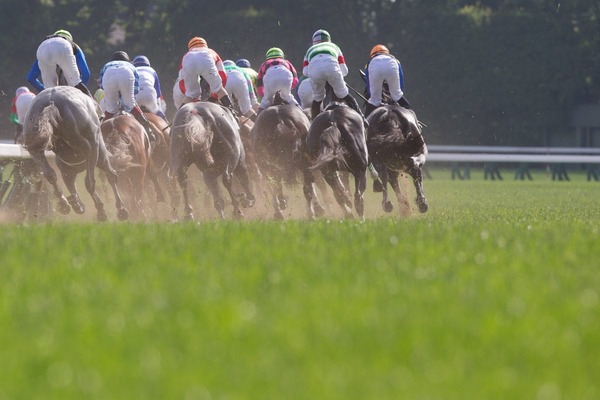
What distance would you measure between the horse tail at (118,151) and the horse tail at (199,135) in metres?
1.11

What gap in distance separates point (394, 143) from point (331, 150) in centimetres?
149

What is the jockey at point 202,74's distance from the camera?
17.0 meters

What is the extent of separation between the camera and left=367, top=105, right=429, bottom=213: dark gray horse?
1680 cm

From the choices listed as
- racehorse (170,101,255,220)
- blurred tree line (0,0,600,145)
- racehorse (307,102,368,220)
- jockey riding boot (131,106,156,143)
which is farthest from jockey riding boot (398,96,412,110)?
blurred tree line (0,0,600,145)

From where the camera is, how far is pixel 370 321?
6.32 metres

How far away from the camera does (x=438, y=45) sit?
5466 cm

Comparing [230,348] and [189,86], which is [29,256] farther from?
[189,86]

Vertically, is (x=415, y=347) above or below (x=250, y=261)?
above

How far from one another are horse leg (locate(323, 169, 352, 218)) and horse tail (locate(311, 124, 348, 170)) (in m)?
0.25

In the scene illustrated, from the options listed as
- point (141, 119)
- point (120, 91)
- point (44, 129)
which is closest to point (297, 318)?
point (44, 129)

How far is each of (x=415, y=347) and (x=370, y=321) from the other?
0.56 m

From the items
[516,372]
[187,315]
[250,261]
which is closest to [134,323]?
[187,315]

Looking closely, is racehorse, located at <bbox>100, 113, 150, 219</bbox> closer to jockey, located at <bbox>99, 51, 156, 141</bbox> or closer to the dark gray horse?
jockey, located at <bbox>99, 51, 156, 141</bbox>

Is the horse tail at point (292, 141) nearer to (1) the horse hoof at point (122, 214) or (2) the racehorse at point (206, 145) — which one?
(2) the racehorse at point (206, 145)
